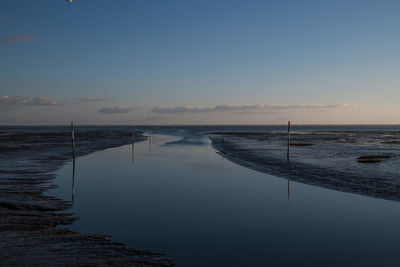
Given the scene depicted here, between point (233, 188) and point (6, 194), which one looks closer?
point (6, 194)

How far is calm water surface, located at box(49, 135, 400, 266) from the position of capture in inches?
268

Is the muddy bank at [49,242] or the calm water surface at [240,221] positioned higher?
the muddy bank at [49,242]

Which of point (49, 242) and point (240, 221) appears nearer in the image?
point (49, 242)

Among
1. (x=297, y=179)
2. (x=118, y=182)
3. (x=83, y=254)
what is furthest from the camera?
(x=297, y=179)

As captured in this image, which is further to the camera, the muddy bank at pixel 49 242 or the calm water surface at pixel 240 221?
the calm water surface at pixel 240 221

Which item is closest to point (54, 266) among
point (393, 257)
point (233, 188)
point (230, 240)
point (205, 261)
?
point (205, 261)

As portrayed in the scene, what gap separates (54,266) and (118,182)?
33.5 feet

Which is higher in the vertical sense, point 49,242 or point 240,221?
point 49,242

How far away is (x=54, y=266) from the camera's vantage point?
5727mm

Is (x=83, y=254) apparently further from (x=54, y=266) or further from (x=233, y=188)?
(x=233, y=188)

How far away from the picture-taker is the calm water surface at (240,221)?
6.82 meters

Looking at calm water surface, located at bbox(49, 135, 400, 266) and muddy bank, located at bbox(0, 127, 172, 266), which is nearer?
muddy bank, located at bbox(0, 127, 172, 266)

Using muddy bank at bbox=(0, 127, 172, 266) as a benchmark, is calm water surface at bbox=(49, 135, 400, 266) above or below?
below

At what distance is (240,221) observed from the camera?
9.22m
